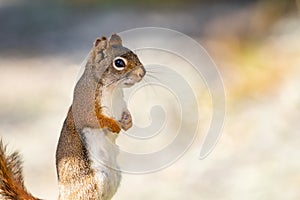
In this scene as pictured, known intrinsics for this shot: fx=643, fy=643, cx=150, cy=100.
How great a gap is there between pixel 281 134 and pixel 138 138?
645mm

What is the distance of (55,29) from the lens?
2707mm

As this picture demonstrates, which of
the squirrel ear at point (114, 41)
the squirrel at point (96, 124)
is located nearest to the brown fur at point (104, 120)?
the squirrel at point (96, 124)

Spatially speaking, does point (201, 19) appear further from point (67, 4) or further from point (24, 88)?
point (24, 88)

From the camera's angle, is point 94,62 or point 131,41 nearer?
point 94,62

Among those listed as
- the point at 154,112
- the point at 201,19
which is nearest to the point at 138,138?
the point at 154,112

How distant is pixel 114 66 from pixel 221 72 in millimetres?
1118

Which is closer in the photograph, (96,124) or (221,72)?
(96,124)

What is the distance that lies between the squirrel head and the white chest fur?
12cm

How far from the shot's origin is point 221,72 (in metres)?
2.49

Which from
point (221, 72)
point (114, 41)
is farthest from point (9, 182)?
point (221, 72)

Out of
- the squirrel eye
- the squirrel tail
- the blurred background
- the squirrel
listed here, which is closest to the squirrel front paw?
the squirrel

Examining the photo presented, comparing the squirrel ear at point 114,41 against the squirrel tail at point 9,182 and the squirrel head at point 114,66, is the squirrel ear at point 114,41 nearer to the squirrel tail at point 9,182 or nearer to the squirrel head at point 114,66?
the squirrel head at point 114,66

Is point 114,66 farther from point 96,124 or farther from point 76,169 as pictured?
point 76,169

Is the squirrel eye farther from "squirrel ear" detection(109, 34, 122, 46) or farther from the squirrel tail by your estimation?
the squirrel tail
